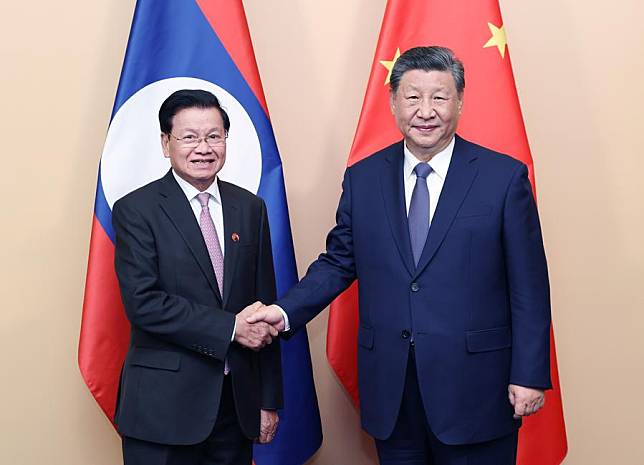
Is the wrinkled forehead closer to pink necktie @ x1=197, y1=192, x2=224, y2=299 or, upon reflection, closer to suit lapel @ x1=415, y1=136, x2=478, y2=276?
pink necktie @ x1=197, y1=192, x2=224, y2=299

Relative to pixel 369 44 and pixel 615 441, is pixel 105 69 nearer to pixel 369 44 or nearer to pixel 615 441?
pixel 369 44

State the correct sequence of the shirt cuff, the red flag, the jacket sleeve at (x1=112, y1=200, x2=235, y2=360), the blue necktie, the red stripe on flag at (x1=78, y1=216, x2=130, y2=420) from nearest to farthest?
the jacket sleeve at (x1=112, y1=200, x2=235, y2=360) → the blue necktie → the shirt cuff → the red stripe on flag at (x1=78, y1=216, x2=130, y2=420) → the red flag

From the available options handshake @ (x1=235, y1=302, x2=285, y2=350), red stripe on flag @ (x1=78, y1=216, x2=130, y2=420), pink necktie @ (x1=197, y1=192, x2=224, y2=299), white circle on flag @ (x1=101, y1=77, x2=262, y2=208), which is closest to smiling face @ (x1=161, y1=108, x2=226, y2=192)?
pink necktie @ (x1=197, y1=192, x2=224, y2=299)

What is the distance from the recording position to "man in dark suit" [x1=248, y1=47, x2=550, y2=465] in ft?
6.45

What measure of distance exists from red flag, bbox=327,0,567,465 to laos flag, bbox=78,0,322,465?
15 centimetres

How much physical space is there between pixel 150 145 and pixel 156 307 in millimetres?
695

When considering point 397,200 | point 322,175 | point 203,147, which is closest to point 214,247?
point 203,147

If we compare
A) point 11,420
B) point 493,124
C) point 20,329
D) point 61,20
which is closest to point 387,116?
point 493,124

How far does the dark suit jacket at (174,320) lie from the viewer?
1923mm

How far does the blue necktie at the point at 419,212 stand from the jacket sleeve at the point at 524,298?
0.19 meters

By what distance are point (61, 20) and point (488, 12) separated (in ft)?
4.37

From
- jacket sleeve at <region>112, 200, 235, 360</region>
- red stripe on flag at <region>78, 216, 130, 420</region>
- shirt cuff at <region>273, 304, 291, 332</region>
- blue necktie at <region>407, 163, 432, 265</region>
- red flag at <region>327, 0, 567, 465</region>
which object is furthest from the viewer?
red flag at <region>327, 0, 567, 465</region>

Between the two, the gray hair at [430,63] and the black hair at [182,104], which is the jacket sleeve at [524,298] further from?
the black hair at [182,104]

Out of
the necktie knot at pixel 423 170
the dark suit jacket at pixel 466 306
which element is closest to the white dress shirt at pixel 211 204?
the dark suit jacket at pixel 466 306
